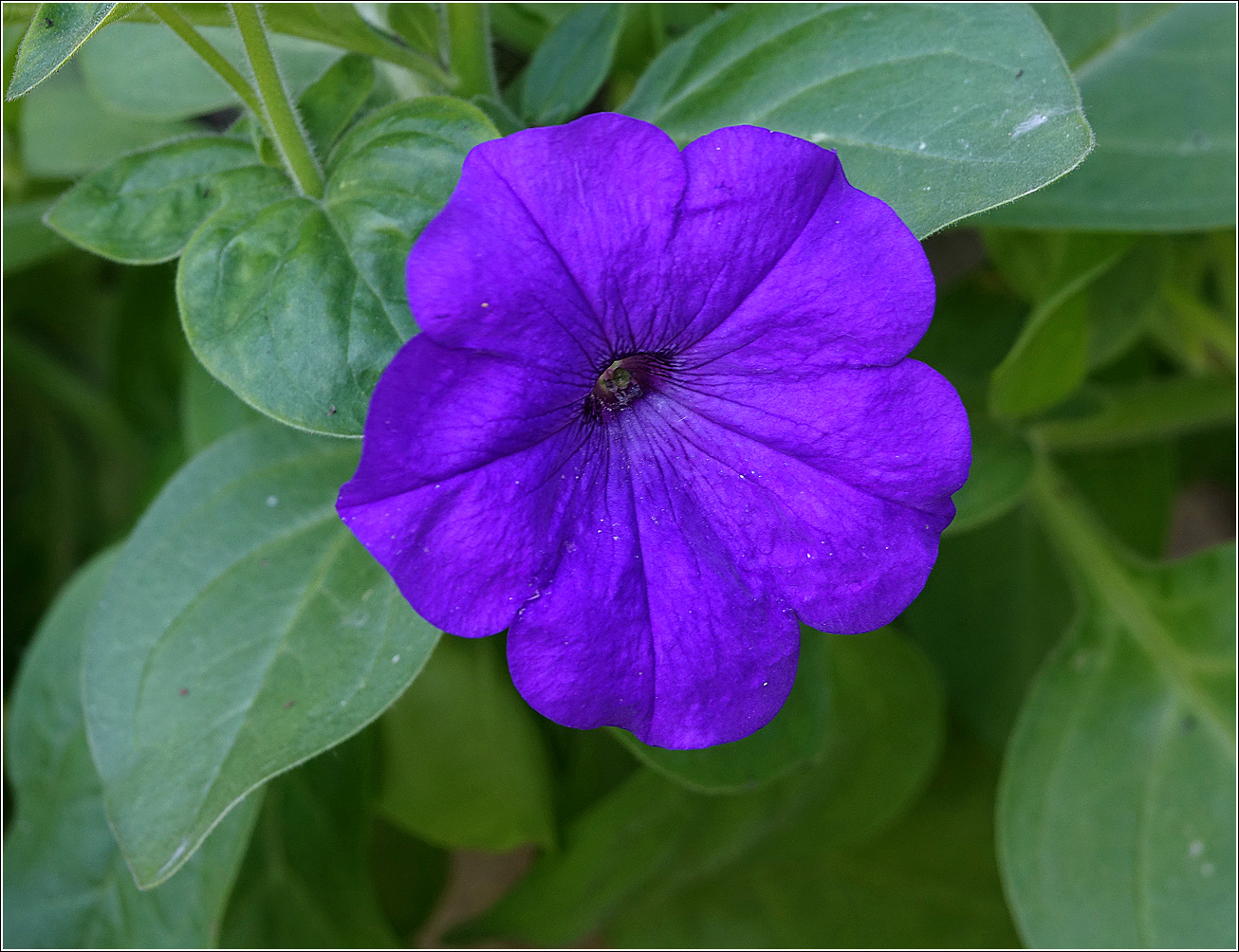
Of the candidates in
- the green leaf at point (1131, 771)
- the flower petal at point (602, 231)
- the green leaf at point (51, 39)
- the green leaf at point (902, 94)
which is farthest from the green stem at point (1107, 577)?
the green leaf at point (51, 39)

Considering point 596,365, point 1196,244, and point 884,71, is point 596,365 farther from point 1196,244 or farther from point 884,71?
point 1196,244

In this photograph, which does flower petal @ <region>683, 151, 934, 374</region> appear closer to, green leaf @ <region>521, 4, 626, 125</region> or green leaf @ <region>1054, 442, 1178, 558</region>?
green leaf @ <region>521, 4, 626, 125</region>

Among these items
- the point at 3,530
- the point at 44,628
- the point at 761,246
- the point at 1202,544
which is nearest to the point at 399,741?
the point at 44,628

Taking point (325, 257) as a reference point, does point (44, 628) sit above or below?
below

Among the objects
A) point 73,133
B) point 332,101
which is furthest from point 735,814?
point 73,133

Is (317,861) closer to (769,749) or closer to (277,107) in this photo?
(769,749)

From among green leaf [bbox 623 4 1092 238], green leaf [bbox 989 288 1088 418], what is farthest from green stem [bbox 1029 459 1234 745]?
green leaf [bbox 623 4 1092 238]
